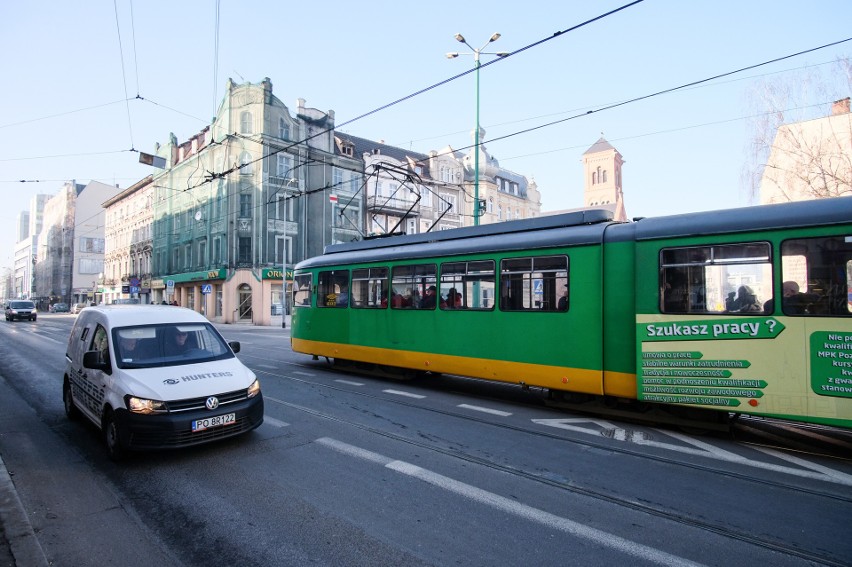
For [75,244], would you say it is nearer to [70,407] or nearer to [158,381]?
[70,407]

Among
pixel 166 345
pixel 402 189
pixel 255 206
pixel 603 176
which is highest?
pixel 603 176

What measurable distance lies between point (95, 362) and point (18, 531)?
239 centimetres

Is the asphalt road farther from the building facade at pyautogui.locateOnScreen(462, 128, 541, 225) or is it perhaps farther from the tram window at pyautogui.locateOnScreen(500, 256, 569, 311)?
the building facade at pyautogui.locateOnScreen(462, 128, 541, 225)

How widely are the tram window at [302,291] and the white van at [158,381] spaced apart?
6014mm

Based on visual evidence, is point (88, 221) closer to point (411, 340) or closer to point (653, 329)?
point (411, 340)

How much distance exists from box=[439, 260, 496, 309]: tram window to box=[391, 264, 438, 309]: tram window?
31 cm

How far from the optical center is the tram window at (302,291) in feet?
43.4

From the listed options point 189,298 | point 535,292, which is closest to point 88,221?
point 189,298

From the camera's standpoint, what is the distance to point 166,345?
634 cm

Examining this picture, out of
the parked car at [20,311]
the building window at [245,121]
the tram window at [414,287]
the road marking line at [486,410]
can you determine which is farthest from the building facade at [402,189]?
the road marking line at [486,410]

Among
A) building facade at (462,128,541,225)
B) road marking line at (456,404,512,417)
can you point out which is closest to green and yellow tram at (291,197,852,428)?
road marking line at (456,404,512,417)

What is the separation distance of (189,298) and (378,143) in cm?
2379

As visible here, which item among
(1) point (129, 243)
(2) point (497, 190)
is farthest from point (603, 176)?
(1) point (129, 243)

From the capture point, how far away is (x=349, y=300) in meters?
11.9
